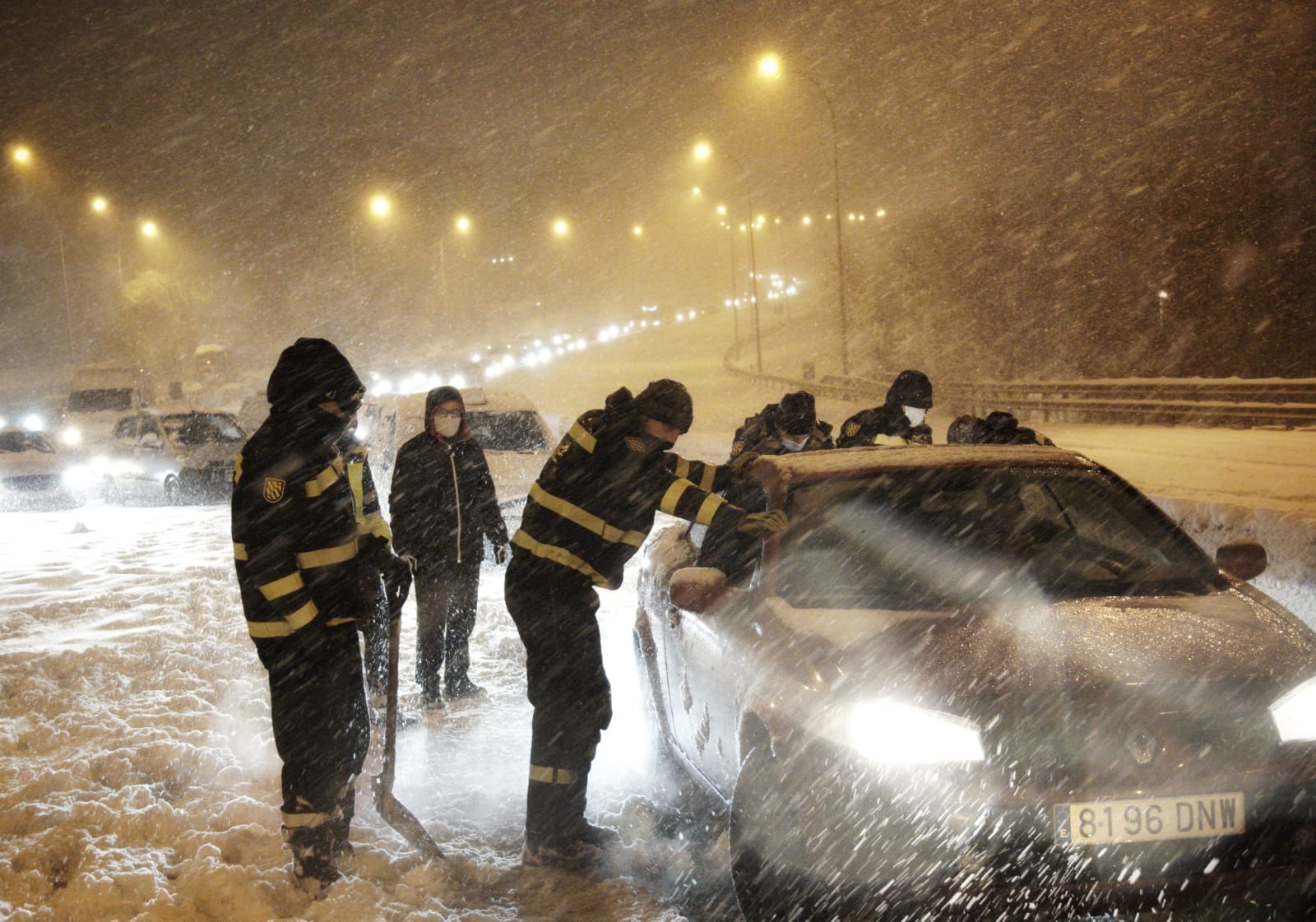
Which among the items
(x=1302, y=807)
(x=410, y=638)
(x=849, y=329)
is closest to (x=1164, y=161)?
(x=849, y=329)

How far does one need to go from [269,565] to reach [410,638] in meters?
4.51

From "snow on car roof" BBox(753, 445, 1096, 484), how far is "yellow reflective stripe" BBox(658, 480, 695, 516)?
1.25ft

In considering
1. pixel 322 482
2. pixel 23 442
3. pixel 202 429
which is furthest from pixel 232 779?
pixel 23 442

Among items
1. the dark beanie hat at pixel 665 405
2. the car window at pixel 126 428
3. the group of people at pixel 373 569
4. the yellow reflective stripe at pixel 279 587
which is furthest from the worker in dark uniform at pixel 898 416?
the car window at pixel 126 428

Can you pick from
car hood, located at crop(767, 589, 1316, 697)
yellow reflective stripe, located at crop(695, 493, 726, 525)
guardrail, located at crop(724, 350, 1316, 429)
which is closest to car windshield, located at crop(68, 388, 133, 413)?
guardrail, located at crop(724, 350, 1316, 429)

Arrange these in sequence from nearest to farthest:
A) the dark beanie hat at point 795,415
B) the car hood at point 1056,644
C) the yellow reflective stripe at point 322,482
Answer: the car hood at point 1056,644
the yellow reflective stripe at point 322,482
the dark beanie hat at point 795,415

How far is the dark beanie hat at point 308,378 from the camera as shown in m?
4.11

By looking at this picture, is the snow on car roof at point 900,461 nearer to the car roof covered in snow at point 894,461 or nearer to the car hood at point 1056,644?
the car roof covered in snow at point 894,461

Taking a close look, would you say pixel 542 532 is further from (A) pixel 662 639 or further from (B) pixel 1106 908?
(B) pixel 1106 908

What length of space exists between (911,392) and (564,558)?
3634mm

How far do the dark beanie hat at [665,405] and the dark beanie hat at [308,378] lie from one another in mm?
1078

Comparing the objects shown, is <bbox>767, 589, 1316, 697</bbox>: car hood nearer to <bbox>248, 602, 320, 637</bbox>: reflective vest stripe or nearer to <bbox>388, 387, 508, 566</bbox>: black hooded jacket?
<bbox>248, 602, 320, 637</bbox>: reflective vest stripe

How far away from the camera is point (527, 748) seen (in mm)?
5895

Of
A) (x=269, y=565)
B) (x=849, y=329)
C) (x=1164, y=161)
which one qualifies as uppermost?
(x=1164, y=161)
